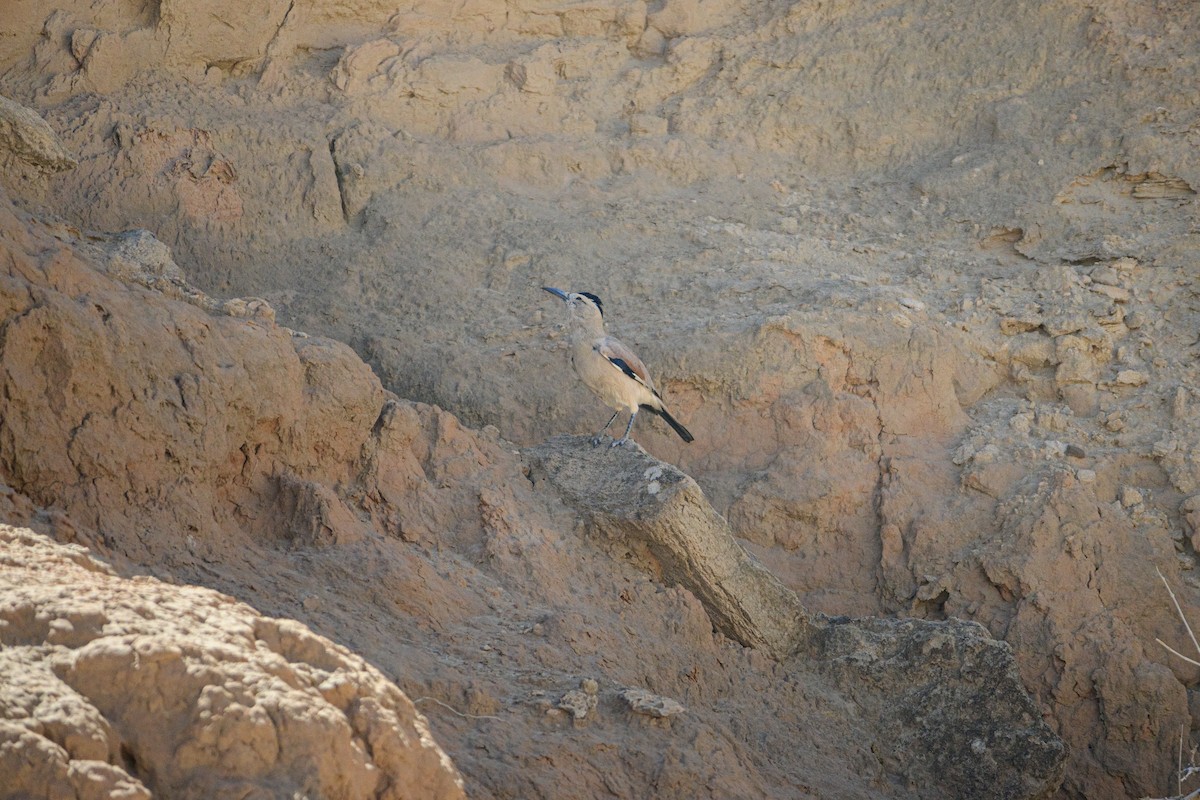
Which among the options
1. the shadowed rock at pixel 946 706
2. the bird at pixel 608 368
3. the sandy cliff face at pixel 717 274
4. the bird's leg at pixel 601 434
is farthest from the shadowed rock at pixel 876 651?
the bird at pixel 608 368

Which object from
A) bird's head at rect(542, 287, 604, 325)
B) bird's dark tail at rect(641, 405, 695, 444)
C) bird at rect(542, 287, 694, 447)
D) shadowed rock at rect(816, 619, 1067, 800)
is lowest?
shadowed rock at rect(816, 619, 1067, 800)

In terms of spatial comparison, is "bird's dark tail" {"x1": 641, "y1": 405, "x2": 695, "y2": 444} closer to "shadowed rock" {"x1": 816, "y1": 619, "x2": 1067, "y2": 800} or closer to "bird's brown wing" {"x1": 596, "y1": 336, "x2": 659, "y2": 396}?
"bird's brown wing" {"x1": 596, "y1": 336, "x2": 659, "y2": 396}

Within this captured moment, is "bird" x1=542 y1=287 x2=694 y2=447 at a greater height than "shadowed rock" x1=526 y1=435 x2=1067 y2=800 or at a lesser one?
greater

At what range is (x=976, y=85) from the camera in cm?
995

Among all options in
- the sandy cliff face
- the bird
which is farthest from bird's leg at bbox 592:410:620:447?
the sandy cliff face

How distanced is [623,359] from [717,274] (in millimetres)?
1542

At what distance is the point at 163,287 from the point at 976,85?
6.84 m

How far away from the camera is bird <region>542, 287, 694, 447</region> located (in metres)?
7.69

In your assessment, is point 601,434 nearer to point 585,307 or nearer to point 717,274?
point 585,307

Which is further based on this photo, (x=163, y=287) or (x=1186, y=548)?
(x=1186, y=548)

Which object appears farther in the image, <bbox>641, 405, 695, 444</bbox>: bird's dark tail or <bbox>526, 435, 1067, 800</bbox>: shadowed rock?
<bbox>641, 405, 695, 444</bbox>: bird's dark tail

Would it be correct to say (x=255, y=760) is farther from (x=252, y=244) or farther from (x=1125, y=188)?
(x=1125, y=188)

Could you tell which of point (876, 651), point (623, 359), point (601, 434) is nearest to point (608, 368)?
point (623, 359)

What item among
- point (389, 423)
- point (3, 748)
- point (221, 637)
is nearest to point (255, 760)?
point (221, 637)
